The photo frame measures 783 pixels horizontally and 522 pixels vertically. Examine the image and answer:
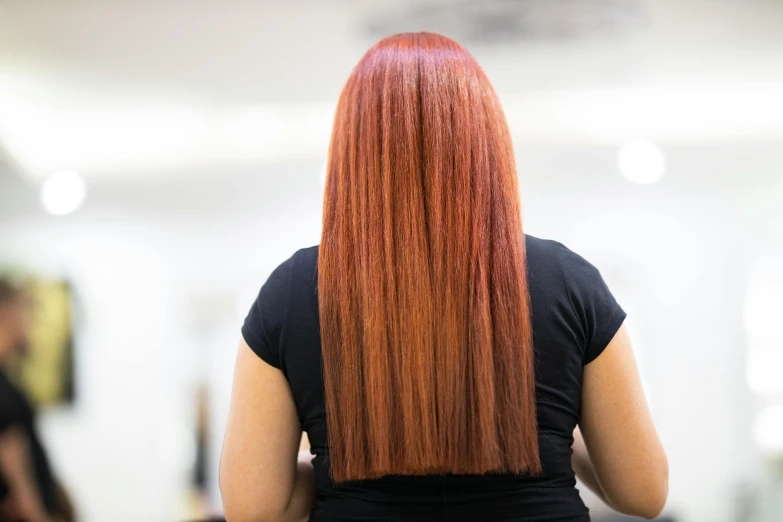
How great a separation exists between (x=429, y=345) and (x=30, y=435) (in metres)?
1.39

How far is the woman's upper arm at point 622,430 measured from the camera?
2.65 feet

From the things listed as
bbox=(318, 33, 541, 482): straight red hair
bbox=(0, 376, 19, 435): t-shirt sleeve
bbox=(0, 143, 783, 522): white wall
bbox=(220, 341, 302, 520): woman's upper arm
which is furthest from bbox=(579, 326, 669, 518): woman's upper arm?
bbox=(0, 376, 19, 435): t-shirt sleeve

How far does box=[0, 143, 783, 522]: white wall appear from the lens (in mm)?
1667

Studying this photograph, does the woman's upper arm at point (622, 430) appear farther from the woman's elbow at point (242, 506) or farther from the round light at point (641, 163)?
the round light at point (641, 163)

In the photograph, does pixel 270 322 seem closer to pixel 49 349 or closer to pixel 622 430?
pixel 622 430

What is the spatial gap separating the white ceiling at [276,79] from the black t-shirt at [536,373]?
37.9 inches

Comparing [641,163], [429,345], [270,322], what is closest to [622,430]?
[429,345]

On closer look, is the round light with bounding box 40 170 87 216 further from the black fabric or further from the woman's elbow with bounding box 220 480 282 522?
the woman's elbow with bounding box 220 480 282 522

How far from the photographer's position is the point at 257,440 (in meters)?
0.83

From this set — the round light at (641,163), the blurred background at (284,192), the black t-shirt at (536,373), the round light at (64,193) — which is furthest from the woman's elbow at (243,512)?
the round light at (641,163)

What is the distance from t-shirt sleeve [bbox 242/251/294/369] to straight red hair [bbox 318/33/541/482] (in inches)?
2.4

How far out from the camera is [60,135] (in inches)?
68.0

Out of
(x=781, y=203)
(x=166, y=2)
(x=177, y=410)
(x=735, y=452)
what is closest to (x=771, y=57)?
(x=781, y=203)

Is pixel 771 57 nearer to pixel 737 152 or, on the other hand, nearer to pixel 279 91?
pixel 737 152
